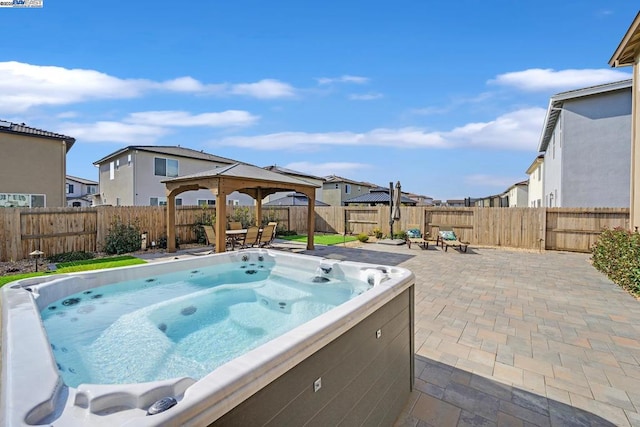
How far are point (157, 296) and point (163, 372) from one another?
2.80 metres

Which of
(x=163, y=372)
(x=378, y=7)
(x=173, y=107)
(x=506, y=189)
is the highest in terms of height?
(x=378, y=7)

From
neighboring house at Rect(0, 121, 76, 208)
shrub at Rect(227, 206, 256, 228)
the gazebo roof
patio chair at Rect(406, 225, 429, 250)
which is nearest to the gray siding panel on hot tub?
the gazebo roof

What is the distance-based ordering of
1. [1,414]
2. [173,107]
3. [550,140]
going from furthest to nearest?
[550,140], [173,107], [1,414]

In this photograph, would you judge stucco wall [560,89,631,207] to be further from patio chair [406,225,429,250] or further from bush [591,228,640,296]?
patio chair [406,225,429,250]

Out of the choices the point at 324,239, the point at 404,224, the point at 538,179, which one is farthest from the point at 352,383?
the point at 538,179

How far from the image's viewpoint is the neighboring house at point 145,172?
1798cm

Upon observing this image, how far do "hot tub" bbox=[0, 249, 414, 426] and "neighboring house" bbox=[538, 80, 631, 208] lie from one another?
12434mm

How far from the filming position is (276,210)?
55.0ft

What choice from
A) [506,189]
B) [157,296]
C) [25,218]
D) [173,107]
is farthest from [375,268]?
[506,189]

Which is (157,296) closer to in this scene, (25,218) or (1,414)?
(1,414)

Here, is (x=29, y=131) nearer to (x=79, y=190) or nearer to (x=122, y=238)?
(x=122, y=238)

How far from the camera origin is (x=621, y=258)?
265 inches

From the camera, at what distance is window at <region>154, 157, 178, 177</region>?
1889 cm

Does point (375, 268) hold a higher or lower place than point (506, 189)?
lower
